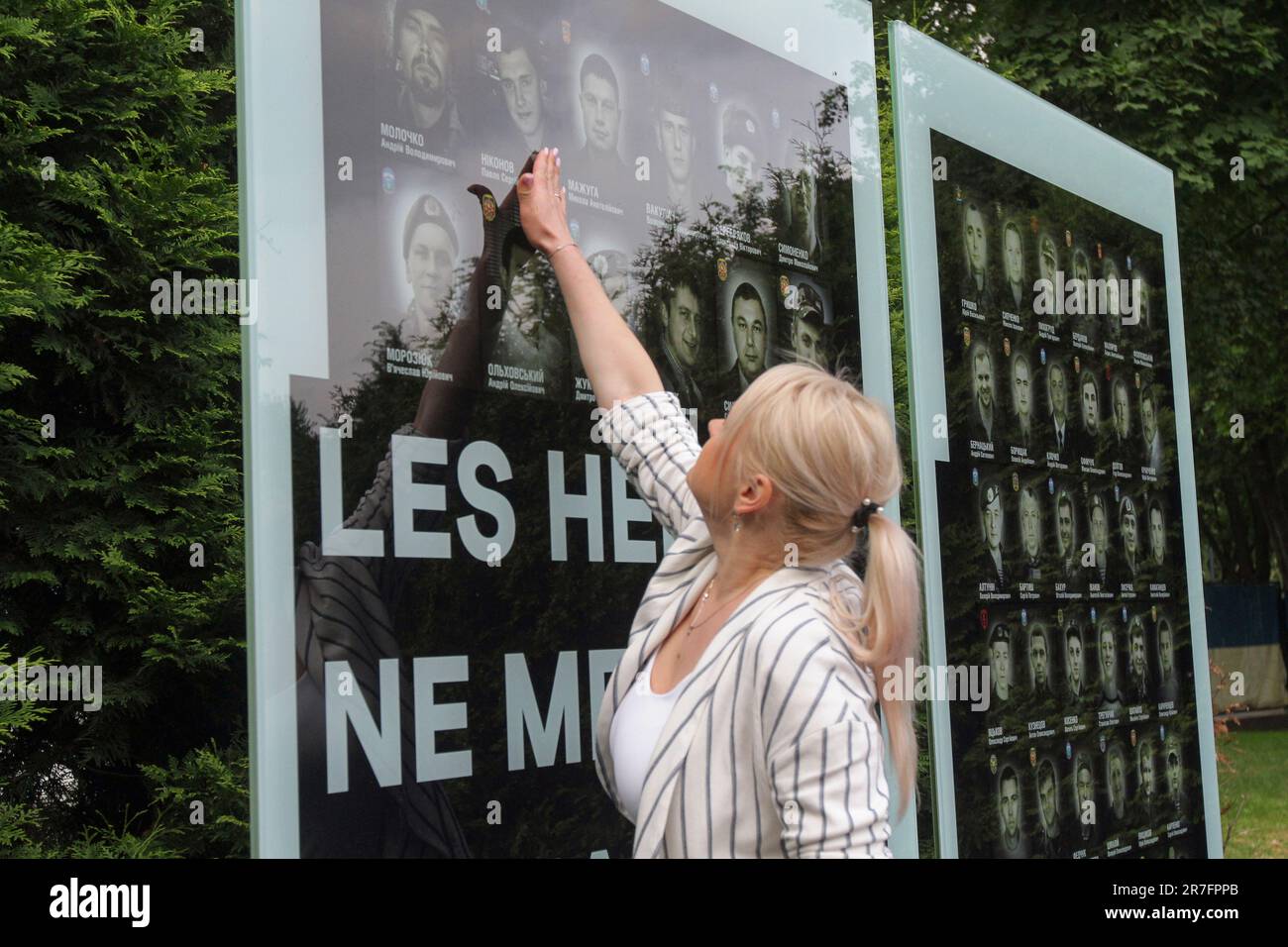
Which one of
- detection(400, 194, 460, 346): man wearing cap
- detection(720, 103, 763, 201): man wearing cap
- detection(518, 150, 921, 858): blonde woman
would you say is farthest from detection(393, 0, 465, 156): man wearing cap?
detection(518, 150, 921, 858): blonde woman

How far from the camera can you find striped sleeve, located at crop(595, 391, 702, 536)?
112 inches

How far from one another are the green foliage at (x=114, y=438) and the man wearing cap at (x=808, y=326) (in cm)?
231

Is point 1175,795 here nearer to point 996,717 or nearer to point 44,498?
point 996,717

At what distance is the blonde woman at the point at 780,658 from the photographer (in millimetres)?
1955

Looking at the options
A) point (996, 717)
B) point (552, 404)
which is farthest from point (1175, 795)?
point (552, 404)

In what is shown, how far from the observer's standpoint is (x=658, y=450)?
2928 mm

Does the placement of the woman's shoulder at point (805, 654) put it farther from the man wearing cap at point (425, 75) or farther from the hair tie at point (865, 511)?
the man wearing cap at point (425, 75)

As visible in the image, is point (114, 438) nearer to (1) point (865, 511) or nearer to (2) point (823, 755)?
(1) point (865, 511)

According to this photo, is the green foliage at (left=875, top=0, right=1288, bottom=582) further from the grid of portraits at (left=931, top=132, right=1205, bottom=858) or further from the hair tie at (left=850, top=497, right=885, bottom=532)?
the hair tie at (left=850, top=497, right=885, bottom=532)

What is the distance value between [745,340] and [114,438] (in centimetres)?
256

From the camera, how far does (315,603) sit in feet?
9.73

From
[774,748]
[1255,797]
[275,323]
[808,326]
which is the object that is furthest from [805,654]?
[1255,797]

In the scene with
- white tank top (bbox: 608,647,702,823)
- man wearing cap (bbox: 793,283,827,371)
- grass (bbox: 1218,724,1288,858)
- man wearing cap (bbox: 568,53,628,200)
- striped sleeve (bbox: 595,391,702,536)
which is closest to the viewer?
white tank top (bbox: 608,647,702,823)
